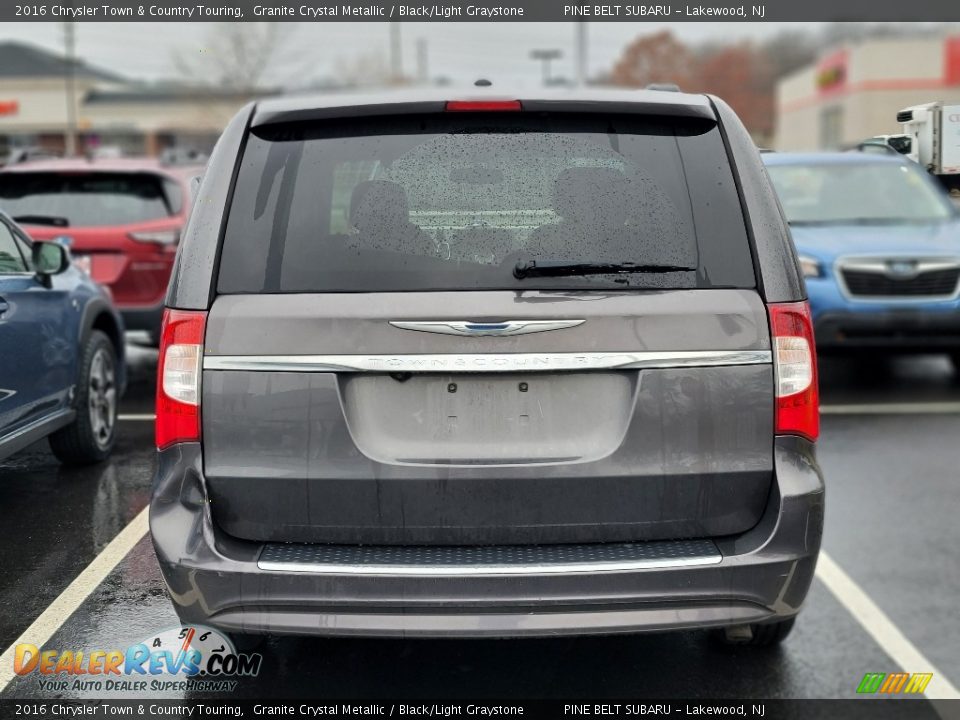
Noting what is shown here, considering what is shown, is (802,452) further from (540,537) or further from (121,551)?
(121,551)

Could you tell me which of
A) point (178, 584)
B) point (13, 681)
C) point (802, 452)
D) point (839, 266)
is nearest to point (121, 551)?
point (13, 681)

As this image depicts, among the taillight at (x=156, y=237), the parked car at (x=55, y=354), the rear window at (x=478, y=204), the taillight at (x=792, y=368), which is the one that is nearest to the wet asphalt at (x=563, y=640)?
the parked car at (x=55, y=354)

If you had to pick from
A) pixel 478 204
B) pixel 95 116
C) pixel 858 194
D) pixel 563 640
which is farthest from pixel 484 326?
pixel 95 116

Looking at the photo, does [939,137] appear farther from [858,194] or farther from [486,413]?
[858,194]

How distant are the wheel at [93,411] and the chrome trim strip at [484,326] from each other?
150 inches

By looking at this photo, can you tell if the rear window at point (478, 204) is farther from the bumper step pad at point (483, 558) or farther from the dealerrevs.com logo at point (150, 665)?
the dealerrevs.com logo at point (150, 665)

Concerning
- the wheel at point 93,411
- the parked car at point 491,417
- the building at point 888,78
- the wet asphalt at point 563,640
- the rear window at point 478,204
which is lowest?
the wet asphalt at point 563,640

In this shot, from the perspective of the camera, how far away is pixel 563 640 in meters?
3.79

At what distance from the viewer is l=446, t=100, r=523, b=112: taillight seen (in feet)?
10.1

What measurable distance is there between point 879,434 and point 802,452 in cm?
434

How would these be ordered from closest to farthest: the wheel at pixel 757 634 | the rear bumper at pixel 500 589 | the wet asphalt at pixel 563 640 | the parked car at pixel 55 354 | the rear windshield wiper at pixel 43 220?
the rear bumper at pixel 500 589 < the wet asphalt at pixel 563 640 < the wheel at pixel 757 634 < the parked car at pixel 55 354 < the rear windshield wiper at pixel 43 220

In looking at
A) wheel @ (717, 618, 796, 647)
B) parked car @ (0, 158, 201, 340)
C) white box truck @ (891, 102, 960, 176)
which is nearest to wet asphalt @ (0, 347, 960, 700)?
wheel @ (717, 618, 796, 647)

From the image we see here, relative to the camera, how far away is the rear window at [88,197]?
855 centimetres

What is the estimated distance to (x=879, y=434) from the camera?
696 cm
